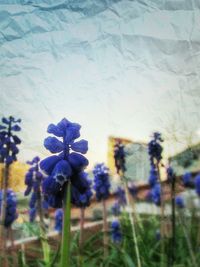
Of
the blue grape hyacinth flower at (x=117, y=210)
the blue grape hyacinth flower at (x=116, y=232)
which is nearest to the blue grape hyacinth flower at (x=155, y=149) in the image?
the blue grape hyacinth flower at (x=116, y=232)

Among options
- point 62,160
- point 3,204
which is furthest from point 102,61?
point 62,160

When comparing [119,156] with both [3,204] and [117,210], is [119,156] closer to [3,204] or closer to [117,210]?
[3,204]

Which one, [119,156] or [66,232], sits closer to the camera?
[66,232]

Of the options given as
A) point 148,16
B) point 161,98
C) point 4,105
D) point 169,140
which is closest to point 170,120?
point 161,98

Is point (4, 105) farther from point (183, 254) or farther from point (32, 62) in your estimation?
point (183, 254)

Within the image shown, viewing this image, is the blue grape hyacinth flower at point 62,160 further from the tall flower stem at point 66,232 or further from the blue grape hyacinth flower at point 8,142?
the blue grape hyacinth flower at point 8,142

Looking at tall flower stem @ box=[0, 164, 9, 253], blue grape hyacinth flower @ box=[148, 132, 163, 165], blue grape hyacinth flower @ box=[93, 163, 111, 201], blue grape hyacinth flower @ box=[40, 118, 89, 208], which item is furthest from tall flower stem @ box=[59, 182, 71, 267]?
blue grape hyacinth flower @ box=[93, 163, 111, 201]
